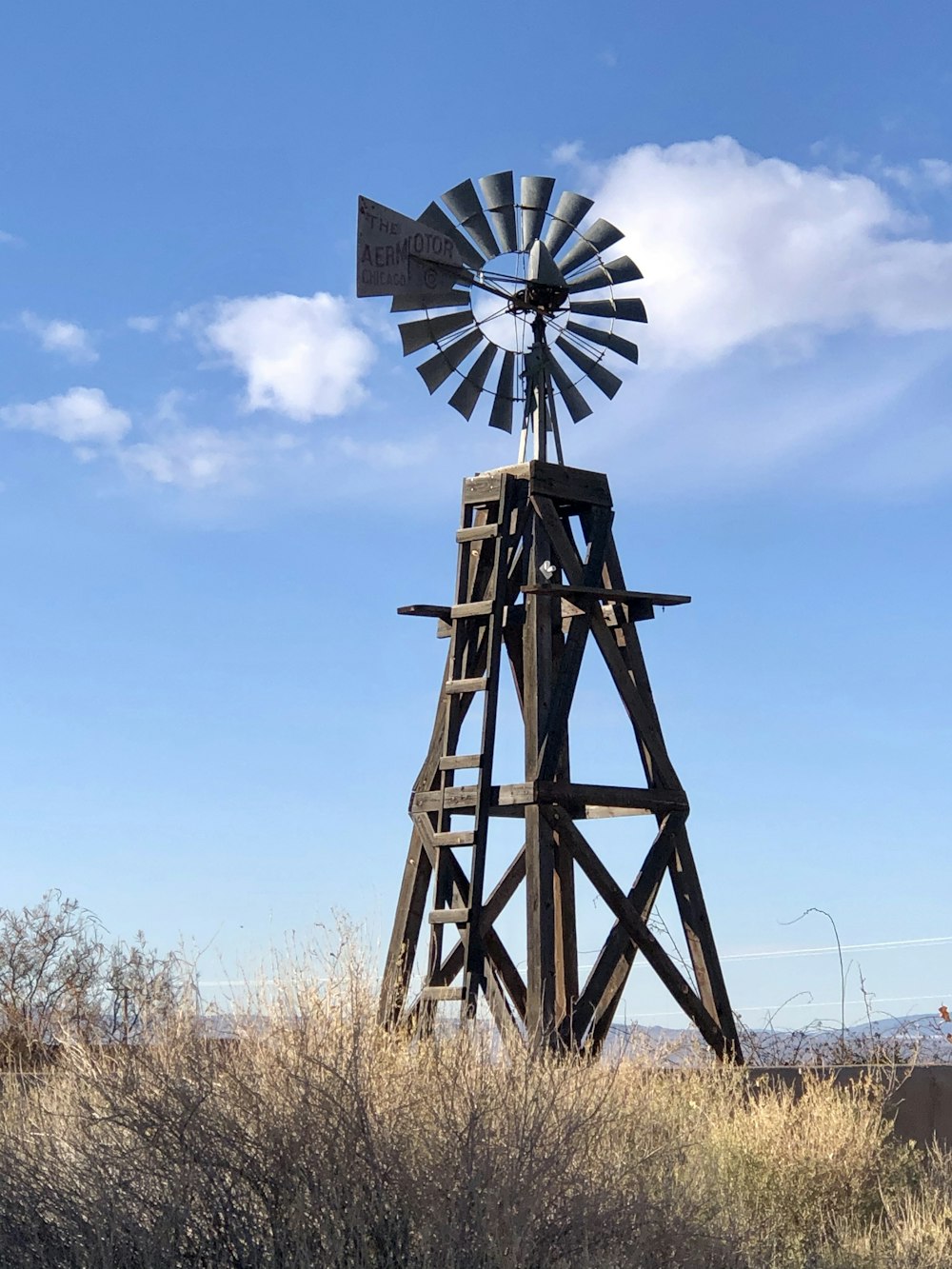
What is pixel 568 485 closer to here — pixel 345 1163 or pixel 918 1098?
pixel 918 1098

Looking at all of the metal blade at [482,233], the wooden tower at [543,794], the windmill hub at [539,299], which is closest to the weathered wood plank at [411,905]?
the wooden tower at [543,794]

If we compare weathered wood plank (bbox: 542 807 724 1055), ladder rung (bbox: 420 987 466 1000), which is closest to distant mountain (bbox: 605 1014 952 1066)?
weathered wood plank (bbox: 542 807 724 1055)

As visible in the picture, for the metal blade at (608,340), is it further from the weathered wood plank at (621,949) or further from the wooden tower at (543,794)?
the weathered wood plank at (621,949)

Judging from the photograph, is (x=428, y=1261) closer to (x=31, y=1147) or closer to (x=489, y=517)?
(x=31, y=1147)

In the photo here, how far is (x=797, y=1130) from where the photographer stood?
1049 cm

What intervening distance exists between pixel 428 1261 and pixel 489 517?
25.1 ft

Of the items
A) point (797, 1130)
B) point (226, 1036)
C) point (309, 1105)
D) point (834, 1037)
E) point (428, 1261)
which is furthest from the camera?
point (834, 1037)

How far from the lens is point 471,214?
544 inches

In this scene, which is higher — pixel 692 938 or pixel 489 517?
pixel 489 517

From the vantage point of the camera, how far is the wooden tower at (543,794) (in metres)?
12.3

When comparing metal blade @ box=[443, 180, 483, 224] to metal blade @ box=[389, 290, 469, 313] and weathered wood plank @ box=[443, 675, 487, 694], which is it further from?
weathered wood plank @ box=[443, 675, 487, 694]

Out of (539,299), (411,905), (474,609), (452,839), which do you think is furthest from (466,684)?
(539,299)

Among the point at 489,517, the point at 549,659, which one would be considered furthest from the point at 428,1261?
the point at 489,517

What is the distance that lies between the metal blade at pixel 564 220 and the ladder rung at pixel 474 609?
3.40 meters
